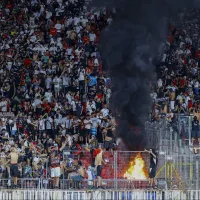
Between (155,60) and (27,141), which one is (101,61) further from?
(27,141)

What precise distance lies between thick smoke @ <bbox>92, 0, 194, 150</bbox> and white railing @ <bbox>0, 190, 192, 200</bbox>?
5.08 m

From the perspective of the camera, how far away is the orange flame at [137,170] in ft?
125

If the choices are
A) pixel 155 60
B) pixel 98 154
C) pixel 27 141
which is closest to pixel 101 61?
pixel 155 60

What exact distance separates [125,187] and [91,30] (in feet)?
39.3

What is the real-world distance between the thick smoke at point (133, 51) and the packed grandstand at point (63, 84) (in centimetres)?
82

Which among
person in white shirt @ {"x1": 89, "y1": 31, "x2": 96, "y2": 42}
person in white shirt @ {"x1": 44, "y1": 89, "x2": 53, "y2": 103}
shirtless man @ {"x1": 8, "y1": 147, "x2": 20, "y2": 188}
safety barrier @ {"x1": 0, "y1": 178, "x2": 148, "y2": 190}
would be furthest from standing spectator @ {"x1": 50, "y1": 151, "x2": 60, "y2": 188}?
person in white shirt @ {"x1": 89, "y1": 31, "x2": 96, "y2": 42}

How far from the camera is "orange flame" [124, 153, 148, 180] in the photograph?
3806cm

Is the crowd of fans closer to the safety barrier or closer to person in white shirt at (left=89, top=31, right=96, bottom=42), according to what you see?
person in white shirt at (left=89, top=31, right=96, bottom=42)

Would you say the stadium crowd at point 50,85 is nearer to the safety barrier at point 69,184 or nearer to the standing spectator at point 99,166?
the standing spectator at point 99,166

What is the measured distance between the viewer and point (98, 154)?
123 feet

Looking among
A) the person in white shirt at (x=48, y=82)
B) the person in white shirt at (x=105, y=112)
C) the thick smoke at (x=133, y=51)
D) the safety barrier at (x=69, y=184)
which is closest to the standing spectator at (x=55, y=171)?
the safety barrier at (x=69, y=184)

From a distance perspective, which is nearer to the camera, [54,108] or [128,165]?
[128,165]

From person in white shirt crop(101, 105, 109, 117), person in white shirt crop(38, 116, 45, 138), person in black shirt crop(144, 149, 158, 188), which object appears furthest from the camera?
person in white shirt crop(101, 105, 109, 117)

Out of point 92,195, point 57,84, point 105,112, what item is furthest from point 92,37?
point 92,195
